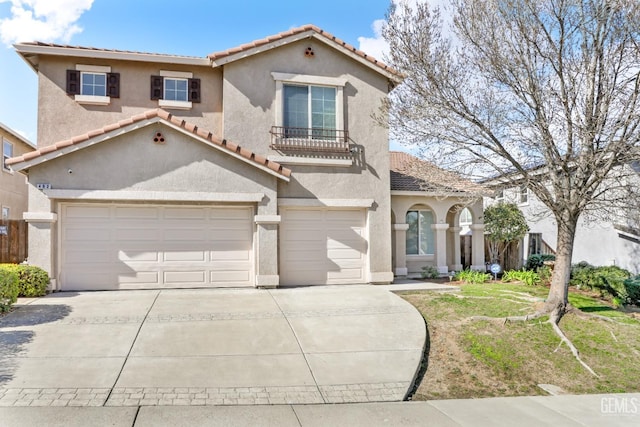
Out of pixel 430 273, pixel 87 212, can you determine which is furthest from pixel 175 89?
pixel 430 273

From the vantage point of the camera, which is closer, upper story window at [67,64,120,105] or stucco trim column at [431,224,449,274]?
upper story window at [67,64,120,105]

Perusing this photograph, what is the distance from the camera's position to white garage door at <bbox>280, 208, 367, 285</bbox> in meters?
13.3

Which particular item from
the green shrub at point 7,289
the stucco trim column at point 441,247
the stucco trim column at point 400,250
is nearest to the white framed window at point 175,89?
the green shrub at point 7,289

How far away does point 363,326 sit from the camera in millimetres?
9156

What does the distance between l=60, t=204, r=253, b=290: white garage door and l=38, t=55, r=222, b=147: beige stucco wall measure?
264 cm

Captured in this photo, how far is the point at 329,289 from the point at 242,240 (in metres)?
2.77

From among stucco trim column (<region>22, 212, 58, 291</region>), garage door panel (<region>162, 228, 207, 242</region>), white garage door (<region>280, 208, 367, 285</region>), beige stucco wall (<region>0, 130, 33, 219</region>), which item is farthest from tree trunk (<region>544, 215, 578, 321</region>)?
beige stucco wall (<region>0, 130, 33, 219</region>)

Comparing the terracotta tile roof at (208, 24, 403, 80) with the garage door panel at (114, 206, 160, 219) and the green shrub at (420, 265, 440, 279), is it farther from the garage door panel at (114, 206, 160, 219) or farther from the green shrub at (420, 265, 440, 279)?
the green shrub at (420, 265, 440, 279)

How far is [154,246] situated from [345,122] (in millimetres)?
6509

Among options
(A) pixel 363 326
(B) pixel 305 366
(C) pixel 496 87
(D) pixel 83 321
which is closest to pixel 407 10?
(C) pixel 496 87

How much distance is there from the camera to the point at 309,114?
1364 centimetres

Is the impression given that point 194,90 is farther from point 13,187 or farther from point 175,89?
point 13,187

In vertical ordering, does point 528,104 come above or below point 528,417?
above

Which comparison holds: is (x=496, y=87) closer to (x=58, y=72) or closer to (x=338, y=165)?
(x=338, y=165)
